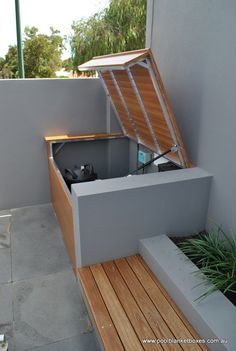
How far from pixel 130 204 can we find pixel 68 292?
1119 mm

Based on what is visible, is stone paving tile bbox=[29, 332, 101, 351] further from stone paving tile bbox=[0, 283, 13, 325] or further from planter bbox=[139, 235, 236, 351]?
planter bbox=[139, 235, 236, 351]

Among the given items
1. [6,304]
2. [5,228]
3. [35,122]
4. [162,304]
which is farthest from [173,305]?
[35,122]

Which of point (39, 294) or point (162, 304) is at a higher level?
point (162, 304)

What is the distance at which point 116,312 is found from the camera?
2010 mm

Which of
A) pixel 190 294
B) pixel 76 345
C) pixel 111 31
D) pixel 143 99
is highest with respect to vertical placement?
pixel 111 31

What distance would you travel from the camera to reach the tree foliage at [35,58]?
40.8ft

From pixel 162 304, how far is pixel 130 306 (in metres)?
0.24

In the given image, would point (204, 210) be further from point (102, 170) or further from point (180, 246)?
point (102, 170)

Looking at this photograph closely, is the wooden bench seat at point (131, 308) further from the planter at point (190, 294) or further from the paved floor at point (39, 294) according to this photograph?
the paved floor at point (39, 294)

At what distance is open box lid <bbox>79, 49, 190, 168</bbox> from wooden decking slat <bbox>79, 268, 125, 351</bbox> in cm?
144

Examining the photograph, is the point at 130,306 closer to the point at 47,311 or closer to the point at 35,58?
the point at 47,311

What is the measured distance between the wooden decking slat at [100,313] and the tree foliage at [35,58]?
1166cm

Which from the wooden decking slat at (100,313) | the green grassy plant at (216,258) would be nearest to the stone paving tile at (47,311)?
the wooden decking slat at (100,313)

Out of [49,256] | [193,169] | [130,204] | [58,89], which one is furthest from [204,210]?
[58,89]
